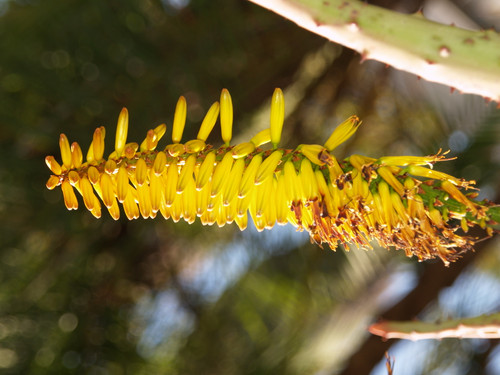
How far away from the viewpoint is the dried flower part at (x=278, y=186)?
308mm

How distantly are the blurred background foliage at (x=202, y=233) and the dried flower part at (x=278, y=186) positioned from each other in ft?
1.86

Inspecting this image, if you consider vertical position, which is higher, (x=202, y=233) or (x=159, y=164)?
(x=159, y=164)

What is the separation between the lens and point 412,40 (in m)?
0.28

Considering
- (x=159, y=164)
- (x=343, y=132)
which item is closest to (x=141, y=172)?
(x=159, y=164)

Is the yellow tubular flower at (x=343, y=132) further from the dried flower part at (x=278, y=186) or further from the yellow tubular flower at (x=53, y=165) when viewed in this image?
the yellow tubular flower at (x=53, y=165)

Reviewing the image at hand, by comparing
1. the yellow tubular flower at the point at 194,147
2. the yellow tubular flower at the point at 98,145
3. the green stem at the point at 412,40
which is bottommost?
the yellow tubular flower at the point at 194,147

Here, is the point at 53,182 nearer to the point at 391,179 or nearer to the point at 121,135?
the point at 121,135

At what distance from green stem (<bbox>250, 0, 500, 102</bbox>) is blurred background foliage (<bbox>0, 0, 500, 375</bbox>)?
2.02 feet

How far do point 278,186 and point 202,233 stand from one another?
0.67 metres

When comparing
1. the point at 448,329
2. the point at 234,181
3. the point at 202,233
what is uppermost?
the point at 234,181

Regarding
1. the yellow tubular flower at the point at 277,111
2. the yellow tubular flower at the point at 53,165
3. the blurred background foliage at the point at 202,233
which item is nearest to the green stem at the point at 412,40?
the yellow tubular flower at the point at 277,111

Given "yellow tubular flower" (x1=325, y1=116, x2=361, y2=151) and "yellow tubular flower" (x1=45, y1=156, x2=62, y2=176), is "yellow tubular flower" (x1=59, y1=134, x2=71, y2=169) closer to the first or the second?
"yellow tubular flower" (x1=45, y1=156, x2=62, y2=176)

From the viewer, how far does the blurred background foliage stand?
2.90 feet

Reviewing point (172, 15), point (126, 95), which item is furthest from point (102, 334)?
point (172, 15)
